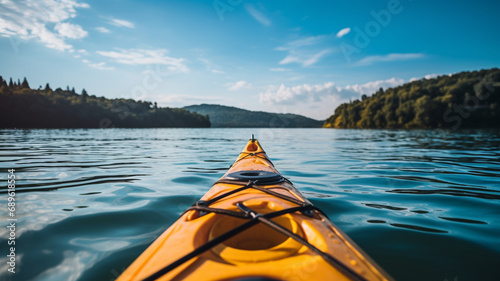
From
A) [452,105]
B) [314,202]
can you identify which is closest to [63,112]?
[314,202]

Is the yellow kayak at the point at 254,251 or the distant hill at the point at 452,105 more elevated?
the distant hill at the point at 452,105

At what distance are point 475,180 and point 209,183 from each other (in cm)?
557

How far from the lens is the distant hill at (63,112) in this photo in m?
55.8

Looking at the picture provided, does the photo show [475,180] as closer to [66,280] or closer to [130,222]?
[130,222]

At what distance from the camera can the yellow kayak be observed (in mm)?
1149

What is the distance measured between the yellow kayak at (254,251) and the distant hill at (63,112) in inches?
2955

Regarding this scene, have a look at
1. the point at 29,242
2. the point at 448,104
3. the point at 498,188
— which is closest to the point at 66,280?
the point at 29,242

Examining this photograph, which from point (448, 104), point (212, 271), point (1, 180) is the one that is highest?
point (448, 104)

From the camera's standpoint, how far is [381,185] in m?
4.74

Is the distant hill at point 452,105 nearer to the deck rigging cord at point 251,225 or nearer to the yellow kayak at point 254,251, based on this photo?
the deck rigging cord at point 251,225

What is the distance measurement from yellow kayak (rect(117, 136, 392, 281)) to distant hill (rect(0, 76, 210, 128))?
7506 cm

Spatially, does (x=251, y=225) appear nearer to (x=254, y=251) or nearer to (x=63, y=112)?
(x=254, y=251)

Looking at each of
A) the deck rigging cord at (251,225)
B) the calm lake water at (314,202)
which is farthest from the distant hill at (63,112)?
the deck rigging cord at (251,225)

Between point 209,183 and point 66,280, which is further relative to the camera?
point 209,183
